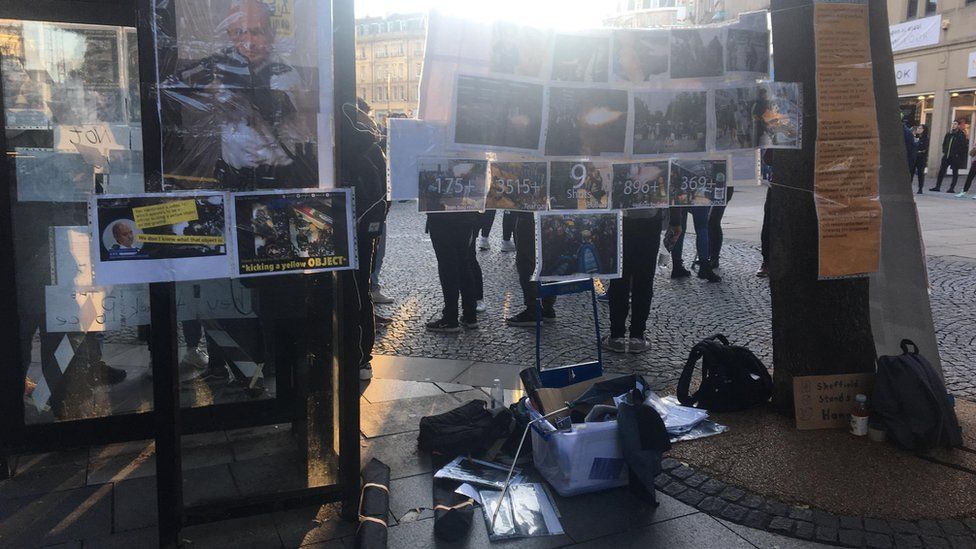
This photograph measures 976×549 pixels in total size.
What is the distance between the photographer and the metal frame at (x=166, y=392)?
2.79m

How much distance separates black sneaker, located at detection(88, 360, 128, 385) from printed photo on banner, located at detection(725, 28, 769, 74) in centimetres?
363

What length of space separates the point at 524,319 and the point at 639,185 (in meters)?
2.66

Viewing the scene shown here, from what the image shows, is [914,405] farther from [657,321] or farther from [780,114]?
[657,321]

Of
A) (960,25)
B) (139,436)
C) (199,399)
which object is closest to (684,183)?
(199,399)

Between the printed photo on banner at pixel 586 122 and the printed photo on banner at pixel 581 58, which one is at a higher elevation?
the printed photo on banner at pixel 581 58

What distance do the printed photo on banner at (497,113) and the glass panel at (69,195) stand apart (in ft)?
5.33

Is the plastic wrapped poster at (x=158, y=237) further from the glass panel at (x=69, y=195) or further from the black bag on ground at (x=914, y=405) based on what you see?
the black bag on ground at (x=914, y=405)

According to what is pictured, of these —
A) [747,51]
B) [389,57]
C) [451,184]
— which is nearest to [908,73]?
[747,51]

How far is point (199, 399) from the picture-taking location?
12.7ft

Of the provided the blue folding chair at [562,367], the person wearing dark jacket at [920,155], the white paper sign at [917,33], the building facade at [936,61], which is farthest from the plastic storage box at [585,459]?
the white paper sign at [917,33]

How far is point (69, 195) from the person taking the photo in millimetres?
3697

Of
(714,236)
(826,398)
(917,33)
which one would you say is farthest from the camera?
(917,33)

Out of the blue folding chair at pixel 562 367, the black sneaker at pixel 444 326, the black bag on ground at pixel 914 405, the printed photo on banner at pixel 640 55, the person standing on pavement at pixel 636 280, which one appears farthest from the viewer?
the black sneaker at pixel 444 326

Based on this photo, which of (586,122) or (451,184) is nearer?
(451,184)
